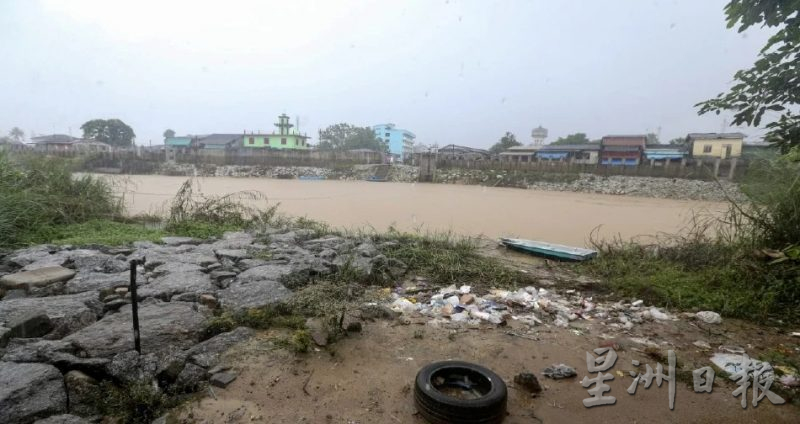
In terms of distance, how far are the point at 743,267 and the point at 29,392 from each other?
5.45 metres

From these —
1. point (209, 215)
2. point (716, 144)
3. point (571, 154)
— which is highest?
point (716, 144)

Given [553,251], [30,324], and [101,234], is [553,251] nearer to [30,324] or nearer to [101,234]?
[30,324]

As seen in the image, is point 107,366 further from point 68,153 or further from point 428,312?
point 68,153

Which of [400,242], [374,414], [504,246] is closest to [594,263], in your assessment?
[504,246]

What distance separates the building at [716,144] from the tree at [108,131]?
169 feet

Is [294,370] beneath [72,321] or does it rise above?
beneath

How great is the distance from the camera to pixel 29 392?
1.77 metres

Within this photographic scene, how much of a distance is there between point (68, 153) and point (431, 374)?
34252mm

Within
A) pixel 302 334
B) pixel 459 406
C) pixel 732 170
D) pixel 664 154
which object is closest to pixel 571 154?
pixel 664 154

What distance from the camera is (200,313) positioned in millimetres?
2789

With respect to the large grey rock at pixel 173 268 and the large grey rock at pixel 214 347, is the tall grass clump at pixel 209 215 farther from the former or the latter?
the large grey rock at pixel 214 347

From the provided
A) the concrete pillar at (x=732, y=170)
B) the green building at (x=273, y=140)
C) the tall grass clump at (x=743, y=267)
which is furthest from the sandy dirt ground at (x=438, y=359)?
the green building at (x=273, y=140)

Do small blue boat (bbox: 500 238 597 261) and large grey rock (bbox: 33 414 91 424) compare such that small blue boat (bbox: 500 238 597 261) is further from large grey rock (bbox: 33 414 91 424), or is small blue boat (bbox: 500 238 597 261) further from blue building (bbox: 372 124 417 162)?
blue building (bbox: 372 124 417 162)

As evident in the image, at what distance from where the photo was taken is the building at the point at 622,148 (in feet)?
88.9
